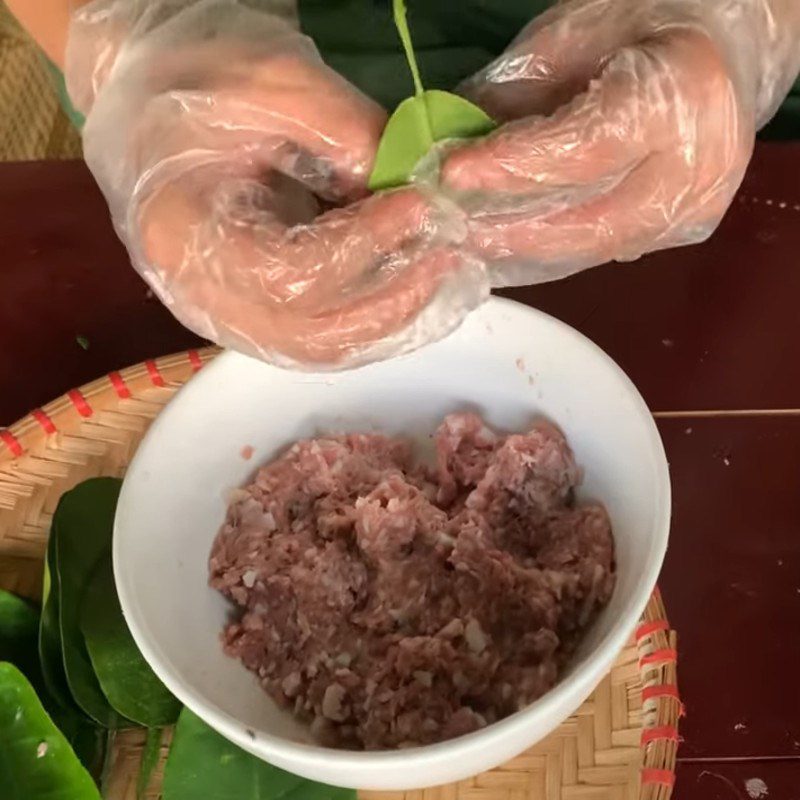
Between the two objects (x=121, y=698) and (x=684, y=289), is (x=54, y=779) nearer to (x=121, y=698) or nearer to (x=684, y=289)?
(x=121, y=698)

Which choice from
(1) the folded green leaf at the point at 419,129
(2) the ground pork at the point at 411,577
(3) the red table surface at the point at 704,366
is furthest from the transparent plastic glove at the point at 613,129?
(3) the red table surface at the point at 704,366

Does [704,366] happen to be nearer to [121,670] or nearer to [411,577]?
[411,577]

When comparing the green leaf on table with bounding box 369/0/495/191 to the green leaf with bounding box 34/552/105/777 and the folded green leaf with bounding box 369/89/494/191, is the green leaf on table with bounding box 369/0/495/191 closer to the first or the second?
the folded green leaf with bounding box 369/89/494/191

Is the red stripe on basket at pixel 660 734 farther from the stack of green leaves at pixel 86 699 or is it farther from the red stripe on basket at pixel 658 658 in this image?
the stack of green leaves at pixel 86 699

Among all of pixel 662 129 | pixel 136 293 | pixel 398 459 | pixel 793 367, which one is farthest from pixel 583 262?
pixel 136 293

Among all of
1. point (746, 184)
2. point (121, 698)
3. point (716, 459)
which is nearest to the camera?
point (121, 698)

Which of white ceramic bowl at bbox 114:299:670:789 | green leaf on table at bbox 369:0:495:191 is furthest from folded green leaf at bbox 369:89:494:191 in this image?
white ceramic bowl at bbox 114:299:670:789
